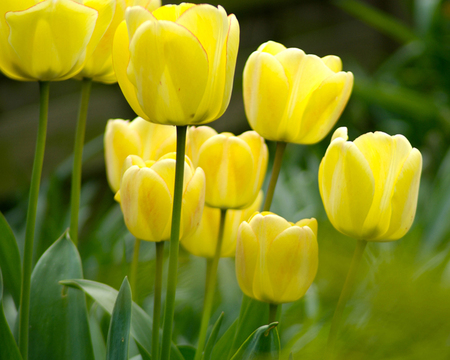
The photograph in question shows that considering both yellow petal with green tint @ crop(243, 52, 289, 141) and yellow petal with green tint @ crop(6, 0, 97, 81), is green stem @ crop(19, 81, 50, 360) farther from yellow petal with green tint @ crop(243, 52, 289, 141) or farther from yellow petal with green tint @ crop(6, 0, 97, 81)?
yellow petal with green tint @ crop(243, 52, 289, 141)

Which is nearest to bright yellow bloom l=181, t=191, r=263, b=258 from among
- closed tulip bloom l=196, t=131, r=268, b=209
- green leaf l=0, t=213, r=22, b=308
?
closed tulip bloom l=196, t=131, r=268, b=209

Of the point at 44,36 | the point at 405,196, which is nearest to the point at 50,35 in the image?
the point at 44,36

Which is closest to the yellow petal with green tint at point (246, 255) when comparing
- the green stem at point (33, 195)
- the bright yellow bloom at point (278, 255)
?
the bright yellow bloom at point (278, 255)

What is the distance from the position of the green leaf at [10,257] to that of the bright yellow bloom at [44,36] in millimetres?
151

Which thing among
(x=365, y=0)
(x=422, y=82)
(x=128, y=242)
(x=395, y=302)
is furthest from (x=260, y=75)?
(x=365, y=0)

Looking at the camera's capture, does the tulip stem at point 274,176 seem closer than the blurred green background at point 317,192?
No

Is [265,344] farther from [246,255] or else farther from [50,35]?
[50,35]

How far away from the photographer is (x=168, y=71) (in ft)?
0.77

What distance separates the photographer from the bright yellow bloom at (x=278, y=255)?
0.91ft

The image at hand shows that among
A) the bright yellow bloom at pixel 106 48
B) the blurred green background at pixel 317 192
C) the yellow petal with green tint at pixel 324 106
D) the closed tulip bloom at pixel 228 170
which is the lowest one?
the blurred green background at pixel 317 192

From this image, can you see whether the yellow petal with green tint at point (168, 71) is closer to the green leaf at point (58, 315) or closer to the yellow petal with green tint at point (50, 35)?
the yellow petal with green tint at point (50, 35)

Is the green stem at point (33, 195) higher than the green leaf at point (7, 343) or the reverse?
higher

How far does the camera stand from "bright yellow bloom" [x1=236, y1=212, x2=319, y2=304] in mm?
278

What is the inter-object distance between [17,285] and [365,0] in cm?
267
